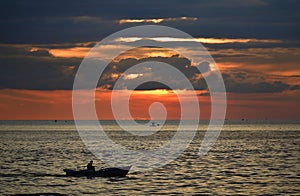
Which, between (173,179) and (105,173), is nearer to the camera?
(173,179)

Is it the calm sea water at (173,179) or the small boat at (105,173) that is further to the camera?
the small boat at (105,173)

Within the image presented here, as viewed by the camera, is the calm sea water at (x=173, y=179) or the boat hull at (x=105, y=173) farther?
the boat hull at (x=105, y=173)

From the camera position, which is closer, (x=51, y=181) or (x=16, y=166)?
(x=51, y=181)

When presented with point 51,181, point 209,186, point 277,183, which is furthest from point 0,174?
point 277,183

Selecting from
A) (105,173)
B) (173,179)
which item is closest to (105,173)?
(105,173)

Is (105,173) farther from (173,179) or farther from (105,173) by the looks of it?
(173,179)

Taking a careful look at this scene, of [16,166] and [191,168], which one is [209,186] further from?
[16,166]

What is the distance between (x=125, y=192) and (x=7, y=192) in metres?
11.9

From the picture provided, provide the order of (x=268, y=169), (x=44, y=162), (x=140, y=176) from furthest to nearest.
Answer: (x=44, y=162) < (x=268, y=169) < (x=140, y=176)

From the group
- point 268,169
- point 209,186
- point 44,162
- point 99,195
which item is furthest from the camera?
point 44,162

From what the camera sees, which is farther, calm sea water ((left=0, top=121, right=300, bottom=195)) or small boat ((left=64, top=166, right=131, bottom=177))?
small boat ((left=64, top=166, right=131, bottom=177))

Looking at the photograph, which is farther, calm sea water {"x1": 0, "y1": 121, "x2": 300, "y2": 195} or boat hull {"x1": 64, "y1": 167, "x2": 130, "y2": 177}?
boat hull {"x1": 64, "y1": 167, "x2": 130, "y2": 177}

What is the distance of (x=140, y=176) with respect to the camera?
2997 inches

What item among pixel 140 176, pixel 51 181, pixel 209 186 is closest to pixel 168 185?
pixel 209 186
